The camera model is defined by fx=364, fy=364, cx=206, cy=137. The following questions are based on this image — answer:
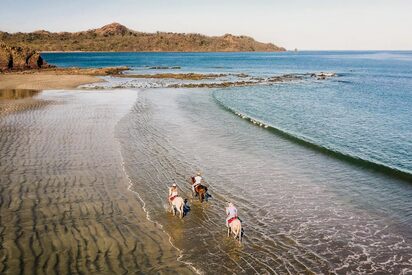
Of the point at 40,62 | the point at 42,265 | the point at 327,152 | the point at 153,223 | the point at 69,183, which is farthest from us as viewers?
the point at 40,62

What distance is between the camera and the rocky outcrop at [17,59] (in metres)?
95.1

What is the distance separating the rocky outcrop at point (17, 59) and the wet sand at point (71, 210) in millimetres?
74789

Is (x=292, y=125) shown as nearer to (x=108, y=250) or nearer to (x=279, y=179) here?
(x=279, y=179)

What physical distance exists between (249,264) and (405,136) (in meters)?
25.8

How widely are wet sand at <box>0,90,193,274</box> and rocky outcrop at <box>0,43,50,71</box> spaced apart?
245ft

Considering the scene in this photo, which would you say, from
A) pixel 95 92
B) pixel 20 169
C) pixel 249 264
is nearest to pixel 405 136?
pixel 249 264

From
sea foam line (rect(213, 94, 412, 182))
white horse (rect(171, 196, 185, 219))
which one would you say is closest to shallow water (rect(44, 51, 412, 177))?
sea foam line (rect(213, 94, 412, 182))

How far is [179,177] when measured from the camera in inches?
851

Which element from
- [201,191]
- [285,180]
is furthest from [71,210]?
[285,180]

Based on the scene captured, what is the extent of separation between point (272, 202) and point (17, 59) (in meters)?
99.8

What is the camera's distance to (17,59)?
98.6m

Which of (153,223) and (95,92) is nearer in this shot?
(153,223)

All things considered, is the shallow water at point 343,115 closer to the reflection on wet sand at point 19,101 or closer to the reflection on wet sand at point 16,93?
the reflection on wet sand at point 16,93

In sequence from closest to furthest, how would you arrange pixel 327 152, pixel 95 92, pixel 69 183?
pixel 69 183 → pixel 327 152 → pixel 95 92
